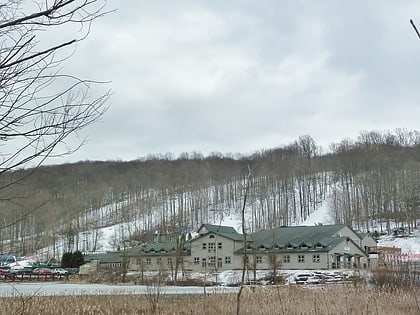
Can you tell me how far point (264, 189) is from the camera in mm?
106125

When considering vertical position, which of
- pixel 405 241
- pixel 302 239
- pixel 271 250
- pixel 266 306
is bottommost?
pixel 405 241

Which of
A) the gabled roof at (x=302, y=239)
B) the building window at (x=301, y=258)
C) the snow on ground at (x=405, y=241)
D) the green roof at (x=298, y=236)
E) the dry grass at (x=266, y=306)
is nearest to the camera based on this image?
the dry grass at (x=266, y=306)

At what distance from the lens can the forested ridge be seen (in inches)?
3428

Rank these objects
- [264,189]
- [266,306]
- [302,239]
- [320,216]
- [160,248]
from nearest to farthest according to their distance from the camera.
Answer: [266,306] → [302,239] → [160,248] → [320,216] → [264,189]

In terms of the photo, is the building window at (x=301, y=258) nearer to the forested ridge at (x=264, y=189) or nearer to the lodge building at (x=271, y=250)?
the lodge building at (x=271, y=250)

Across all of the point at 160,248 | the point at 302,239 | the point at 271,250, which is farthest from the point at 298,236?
the point at 160,248

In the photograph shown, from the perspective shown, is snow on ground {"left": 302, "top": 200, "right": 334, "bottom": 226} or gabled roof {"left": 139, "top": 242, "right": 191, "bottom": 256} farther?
snow on ground {"left": 302, "top": 200, "right": 334, "bottom": 226}

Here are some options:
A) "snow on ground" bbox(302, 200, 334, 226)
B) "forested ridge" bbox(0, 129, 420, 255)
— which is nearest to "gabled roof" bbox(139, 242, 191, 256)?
"forested ridge" bbox(0, 129, 420, 255)

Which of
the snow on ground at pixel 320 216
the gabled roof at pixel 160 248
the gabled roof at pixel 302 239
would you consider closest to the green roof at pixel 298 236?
the gabled roof at pixel 302 239

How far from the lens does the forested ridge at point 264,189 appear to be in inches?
3428

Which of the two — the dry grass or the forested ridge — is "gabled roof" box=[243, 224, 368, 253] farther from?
the dry grass

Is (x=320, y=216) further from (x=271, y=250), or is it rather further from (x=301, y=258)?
(x=271, y=250)

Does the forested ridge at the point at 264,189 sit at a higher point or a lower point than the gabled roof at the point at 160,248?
higher

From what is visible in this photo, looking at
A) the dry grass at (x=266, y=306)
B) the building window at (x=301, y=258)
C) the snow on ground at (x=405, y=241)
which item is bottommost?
the building window at (x=301, y=258)
